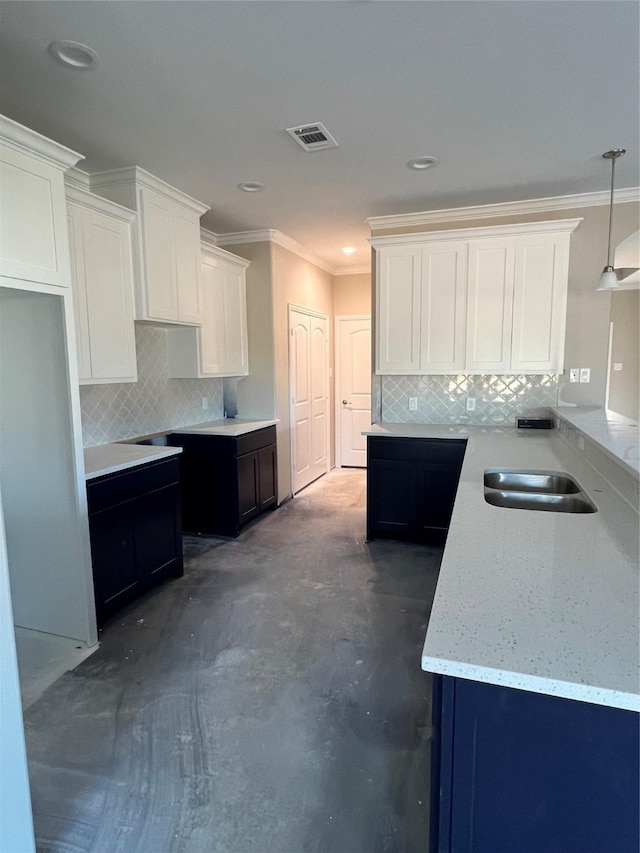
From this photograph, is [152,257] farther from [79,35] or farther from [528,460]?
[528,460]

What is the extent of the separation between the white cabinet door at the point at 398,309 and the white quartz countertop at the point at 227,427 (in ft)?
3.99

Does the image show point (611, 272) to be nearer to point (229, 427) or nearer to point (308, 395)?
point (229, 427)

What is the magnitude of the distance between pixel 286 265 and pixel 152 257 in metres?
1.95

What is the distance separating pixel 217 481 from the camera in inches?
156

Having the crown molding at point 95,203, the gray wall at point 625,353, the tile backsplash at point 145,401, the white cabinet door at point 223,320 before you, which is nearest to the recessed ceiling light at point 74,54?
the crown molding at point 95,203

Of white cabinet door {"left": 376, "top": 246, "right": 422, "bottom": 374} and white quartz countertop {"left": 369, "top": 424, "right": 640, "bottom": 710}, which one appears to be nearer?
white quartz countertop {"left": 369, "top": 424, "right": 640, "bottom": 710}

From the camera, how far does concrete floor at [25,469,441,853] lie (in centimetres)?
154

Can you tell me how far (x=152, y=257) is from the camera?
3.19 m

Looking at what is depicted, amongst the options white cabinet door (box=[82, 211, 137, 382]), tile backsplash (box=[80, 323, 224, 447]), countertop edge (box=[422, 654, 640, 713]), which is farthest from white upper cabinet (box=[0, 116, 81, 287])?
Result: countertop edge (box=[422, 654, 640, 713])

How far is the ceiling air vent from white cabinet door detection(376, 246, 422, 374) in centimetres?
124

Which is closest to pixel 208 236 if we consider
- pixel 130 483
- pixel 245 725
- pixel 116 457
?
pixel 116 457

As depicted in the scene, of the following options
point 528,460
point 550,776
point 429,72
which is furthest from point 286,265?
point 550,776

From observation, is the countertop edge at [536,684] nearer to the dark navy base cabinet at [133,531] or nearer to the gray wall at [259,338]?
the dark navy base cabinet at [133,531]

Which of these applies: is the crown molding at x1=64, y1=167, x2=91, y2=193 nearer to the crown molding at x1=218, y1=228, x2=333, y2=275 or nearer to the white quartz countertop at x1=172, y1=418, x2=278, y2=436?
the crown molding at x1=218, y1=228, x2=333, y2=275
